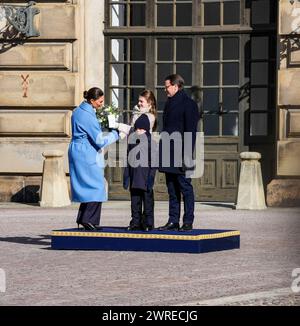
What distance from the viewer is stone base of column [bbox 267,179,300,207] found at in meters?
20.0

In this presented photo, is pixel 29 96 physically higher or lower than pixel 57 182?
higher

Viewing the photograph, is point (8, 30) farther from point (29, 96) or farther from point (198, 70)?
point (198, 70)

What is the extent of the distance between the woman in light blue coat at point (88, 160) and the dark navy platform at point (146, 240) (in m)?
0.33

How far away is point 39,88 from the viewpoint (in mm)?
21016

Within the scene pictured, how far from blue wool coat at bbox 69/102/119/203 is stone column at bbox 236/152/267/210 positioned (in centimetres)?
624

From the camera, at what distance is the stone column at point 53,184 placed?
2003 cm

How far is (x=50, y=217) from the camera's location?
1770cm

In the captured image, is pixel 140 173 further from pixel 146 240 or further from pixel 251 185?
pixel 251 185

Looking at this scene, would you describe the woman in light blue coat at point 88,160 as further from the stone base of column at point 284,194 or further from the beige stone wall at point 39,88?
the beige stone wall at point 39,88

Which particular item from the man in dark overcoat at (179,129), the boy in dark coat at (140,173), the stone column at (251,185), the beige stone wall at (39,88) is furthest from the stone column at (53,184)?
the man in dark overcoat at (179,129)

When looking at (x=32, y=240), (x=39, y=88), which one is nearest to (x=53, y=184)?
(x=39, y=88)

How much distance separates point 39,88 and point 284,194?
15.4ft

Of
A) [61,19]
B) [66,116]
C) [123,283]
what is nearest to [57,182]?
[66,116]
